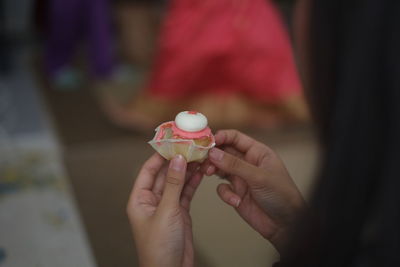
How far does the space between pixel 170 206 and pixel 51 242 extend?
0.63 m

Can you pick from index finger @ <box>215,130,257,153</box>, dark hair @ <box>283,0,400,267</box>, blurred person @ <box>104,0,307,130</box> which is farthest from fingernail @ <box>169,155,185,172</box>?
blurred person @ <box>104,0,307,130</box>

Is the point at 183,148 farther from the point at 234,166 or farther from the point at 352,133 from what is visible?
the point at 352,133

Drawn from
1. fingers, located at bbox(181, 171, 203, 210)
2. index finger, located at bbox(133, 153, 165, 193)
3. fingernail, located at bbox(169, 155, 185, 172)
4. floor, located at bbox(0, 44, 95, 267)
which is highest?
fingernail, located at bbox(169, 155, 185, 172)

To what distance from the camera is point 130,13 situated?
2428 mm

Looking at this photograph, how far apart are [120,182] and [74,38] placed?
983 millimetres

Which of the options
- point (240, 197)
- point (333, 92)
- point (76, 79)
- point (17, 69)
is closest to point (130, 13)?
point (76, 79)

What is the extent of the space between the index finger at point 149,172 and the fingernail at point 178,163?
72 mm

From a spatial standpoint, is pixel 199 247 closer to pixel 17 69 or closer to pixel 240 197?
pixel 240 197

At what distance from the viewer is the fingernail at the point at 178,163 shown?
2.25 ft

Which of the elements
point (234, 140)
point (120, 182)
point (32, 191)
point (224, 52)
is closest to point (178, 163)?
point (234, 140)

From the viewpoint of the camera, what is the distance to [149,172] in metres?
0.77

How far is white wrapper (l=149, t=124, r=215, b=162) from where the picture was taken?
0.71 meters

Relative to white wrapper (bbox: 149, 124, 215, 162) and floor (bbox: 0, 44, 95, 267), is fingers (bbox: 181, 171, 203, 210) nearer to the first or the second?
white wrapper (bbox: 149, 124, 215, 162)

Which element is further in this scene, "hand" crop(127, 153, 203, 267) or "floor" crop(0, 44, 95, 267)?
"floor" crop(0, 44, 95, 267)
